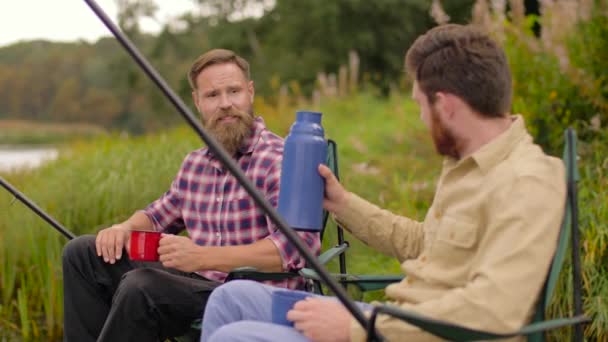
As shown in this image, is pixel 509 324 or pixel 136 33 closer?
pixel 509 324

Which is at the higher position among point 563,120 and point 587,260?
point 563,120

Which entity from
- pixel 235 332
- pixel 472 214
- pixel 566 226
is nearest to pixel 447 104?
pixel 472 214

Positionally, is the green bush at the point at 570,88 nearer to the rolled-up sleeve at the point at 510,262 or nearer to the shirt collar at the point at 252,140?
the shirt collar at the point at 252,140

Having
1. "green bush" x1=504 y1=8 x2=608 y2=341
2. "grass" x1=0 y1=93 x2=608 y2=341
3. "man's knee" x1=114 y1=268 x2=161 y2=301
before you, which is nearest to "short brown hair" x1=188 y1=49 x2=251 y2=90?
"man's knee" x1=114 y1=268 x2=161 y2=301

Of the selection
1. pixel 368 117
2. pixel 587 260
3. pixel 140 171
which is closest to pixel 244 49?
pixel 368 117

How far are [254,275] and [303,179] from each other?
561mm

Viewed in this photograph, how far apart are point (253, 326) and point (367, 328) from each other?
34 cm

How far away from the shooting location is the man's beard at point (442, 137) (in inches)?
69.6

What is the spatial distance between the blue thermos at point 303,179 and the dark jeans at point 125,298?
0.60 metres

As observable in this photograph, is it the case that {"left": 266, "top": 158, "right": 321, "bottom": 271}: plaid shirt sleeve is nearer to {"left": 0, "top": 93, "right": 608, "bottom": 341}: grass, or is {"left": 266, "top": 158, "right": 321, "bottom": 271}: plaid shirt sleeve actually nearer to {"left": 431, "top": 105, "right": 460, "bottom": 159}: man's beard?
{"left": 431, "top": 105, "right": 460, "bottom": 159}: man's beard

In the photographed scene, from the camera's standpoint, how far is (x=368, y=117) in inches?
341

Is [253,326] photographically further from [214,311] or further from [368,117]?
[368,117]

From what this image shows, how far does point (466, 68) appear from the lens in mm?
1709

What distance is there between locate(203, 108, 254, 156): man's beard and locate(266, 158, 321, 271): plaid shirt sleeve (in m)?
0.18
